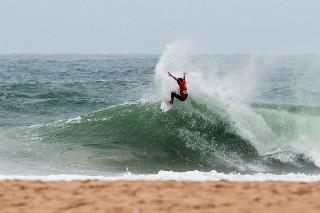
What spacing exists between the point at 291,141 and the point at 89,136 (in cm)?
770

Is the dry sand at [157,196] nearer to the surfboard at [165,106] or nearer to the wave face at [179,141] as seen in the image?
the wave face at [179,141]

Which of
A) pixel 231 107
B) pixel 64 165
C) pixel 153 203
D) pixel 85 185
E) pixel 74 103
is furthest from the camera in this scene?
pixel 74 103

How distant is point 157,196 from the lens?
17.7 ft

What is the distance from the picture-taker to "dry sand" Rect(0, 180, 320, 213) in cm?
483

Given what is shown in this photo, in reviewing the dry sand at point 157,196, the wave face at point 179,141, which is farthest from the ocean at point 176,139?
the dry sand at point 157,196

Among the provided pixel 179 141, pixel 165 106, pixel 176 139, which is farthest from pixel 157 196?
pixel 165 106

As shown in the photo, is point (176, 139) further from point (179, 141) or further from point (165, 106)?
point (165, 106)

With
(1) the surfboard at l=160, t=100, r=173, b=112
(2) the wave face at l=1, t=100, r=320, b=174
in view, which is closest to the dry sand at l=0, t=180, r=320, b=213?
(2) the wave face at l=1, t=100, r=320, b=174

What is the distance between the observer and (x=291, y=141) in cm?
1312

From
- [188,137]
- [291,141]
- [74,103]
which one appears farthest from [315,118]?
[74,103]

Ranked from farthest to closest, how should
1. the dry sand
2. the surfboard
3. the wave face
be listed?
the surfboard, the wave face, the dry sand

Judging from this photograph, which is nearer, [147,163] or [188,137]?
[147,163]

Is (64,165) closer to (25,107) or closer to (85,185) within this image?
(85,185)

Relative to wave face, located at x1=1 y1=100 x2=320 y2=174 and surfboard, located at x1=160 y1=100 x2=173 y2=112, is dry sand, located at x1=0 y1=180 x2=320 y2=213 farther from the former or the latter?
surfboard, located at x1=160 y1=100 x2=173 y2=112
